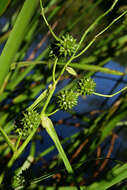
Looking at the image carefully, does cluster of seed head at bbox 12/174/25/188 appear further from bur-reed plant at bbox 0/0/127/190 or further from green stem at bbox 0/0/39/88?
green stem at bbox 0/0/39/88

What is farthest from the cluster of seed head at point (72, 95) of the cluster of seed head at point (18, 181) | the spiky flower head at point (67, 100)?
the cluster of seed head at point (18, 181)

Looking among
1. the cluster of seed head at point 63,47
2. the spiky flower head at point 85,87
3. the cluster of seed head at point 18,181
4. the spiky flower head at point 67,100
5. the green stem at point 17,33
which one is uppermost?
the green stem at point 17,33

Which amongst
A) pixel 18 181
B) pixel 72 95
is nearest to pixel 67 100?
pixel 72 95

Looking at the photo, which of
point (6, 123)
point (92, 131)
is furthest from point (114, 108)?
point (6, 123)

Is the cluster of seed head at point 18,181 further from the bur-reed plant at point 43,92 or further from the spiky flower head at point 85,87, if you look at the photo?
the spiky flower head at point 85,87

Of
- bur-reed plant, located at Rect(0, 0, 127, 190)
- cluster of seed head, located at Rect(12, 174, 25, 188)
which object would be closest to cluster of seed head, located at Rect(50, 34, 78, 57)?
bur-reed plant, located at Rect(0, 0, 127, 190)

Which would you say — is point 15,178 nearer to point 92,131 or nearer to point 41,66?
point 92,131

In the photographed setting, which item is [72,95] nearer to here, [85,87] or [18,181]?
[85,87]
